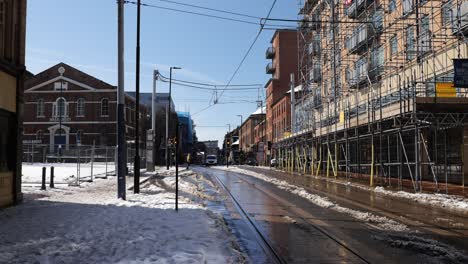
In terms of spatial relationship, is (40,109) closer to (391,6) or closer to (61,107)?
(61,107)

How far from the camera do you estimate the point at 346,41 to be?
42.0m

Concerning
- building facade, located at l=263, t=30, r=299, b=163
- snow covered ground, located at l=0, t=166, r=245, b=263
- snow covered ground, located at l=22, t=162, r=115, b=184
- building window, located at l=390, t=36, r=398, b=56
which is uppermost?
building facade, located at l=263, t=30, r=299, b=163

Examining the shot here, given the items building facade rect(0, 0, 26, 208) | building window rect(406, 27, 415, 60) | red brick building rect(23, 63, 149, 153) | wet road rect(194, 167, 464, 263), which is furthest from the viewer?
red brick building rect(23, 63, 149, 153)

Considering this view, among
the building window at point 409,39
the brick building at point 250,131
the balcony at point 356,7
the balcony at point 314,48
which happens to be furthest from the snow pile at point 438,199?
the brick building at point 250,131

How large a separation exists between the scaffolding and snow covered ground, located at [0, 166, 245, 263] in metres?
13.0

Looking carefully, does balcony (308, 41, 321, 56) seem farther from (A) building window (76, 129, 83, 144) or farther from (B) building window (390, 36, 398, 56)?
(A) building window (76, 129, 83, 144)

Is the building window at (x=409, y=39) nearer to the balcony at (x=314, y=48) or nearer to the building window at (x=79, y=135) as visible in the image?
the balcony at (x=314, y=48)

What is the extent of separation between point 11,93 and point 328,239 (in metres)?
10.2

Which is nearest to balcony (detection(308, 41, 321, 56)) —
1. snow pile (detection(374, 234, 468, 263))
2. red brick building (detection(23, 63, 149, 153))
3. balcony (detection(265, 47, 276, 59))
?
red brick building (detection(23, 63, 149, 153))

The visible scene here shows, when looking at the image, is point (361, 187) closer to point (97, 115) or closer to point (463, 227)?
point (463, 227)

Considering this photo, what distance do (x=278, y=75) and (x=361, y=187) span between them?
71.1 meters

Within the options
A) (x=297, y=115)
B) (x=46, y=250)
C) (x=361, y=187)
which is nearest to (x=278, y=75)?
(x=297, y=115)

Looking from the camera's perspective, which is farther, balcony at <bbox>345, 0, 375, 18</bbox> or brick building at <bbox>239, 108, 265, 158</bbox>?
brick building at <bbox>239, 108, 265, 158</bbox>

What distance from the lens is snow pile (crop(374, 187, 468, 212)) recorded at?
652 inches
